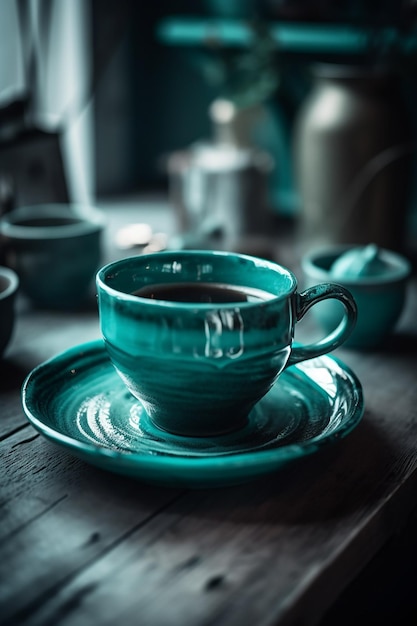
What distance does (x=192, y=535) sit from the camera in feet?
1.68

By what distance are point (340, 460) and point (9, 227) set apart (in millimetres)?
573

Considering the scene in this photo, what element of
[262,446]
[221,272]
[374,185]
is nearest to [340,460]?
[262,446]

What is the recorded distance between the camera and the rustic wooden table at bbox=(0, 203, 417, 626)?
0.45 m

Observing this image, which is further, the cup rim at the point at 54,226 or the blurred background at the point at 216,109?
the blurred background at the point at 216,109

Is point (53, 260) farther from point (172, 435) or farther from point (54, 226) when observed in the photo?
point (172, 435)

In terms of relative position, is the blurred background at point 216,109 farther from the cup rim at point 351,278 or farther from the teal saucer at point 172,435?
the teal saucer at point 172,435

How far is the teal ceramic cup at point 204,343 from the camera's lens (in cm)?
54

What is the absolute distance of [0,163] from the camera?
1.12 metres

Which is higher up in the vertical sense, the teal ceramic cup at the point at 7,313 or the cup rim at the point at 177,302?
the cup rim at the point at 177,302

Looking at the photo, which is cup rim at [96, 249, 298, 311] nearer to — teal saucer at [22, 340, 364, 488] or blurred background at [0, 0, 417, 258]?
teal saucer at [22, 340, 364, 488]

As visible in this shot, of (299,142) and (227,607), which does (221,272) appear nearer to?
(227,607)

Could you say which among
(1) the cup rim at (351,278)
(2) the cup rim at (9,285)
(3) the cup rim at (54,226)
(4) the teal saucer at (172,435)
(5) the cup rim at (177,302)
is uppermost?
(5) the cup rim at (177,302)

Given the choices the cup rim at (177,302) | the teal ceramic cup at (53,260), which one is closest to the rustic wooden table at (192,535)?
the cup rim at (177,302)

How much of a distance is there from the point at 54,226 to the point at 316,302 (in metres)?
0.56
